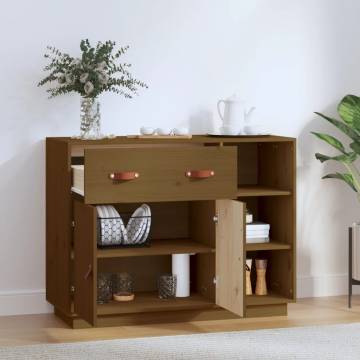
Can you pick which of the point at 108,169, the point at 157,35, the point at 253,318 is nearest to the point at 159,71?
the point at 157,35

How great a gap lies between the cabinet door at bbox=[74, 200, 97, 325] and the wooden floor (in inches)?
5.2

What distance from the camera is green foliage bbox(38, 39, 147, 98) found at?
442 centimetres

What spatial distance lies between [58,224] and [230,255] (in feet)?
2.55

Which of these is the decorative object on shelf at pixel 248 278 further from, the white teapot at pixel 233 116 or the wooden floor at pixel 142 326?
the white teapot at pixel 233 116

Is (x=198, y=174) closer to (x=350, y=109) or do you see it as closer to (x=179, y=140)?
(x=179, y=140)

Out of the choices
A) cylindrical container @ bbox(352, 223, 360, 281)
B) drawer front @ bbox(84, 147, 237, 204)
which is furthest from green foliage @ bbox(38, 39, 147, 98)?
cylindrical container @ bbox(352, 223, 360, 281)

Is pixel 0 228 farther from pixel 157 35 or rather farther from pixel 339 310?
pixel 339 310

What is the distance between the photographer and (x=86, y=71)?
174 inches

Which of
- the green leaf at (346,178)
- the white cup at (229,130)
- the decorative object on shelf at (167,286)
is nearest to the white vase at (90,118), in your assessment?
the white cup at (229,130)

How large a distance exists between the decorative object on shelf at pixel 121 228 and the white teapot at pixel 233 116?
54 cm

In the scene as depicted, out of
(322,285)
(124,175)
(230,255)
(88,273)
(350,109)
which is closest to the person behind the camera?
(88,273)

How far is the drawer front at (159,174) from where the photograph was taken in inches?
164

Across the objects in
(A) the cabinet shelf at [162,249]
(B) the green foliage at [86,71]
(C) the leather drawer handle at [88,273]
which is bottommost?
(C) the leather drawer handle at [88,273]

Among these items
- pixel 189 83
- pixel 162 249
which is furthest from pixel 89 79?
pixel 162 249
